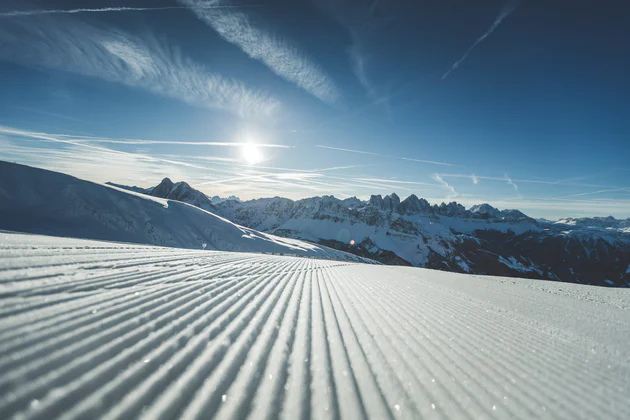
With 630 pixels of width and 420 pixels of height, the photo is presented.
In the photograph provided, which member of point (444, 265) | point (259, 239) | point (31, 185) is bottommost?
point (444, 265)

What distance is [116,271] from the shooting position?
5.06m

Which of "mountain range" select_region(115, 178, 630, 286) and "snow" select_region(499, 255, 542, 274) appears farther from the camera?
"snow" select_region(499, 255, 542, 274)

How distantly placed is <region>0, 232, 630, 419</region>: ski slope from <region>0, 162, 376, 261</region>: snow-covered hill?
23.4 meters

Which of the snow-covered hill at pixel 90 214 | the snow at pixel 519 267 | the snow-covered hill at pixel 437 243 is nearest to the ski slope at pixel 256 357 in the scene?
Answer: the snow-covered hill at pixel 90 214

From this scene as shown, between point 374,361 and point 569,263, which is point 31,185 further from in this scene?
point 569,263

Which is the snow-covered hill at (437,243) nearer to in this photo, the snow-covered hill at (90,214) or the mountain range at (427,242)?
the mountain range at (427,242)

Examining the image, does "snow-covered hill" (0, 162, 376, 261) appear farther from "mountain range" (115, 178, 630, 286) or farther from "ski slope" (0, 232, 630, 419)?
"mountain range" (115, 178, 630, 286)

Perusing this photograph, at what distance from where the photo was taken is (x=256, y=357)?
8.79 feet

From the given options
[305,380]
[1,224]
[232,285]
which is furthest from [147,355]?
[1,224]

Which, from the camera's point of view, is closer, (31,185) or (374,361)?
(374,361)

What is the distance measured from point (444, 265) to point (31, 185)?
131247 mm

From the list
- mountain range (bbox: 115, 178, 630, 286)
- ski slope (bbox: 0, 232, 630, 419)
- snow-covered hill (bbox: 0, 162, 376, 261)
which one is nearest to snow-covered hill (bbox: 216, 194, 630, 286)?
mountain range (bbox: 115, 178, 630, 286)

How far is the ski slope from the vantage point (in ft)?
6.10

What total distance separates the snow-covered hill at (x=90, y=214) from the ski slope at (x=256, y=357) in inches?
920
